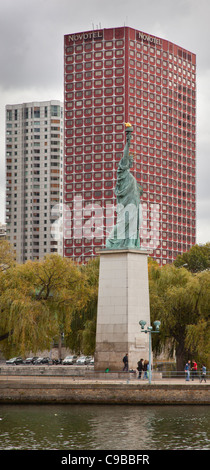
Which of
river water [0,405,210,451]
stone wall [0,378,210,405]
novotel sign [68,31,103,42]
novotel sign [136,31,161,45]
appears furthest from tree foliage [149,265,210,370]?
novotel sign [136,31,161,45]

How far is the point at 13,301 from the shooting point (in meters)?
63.1

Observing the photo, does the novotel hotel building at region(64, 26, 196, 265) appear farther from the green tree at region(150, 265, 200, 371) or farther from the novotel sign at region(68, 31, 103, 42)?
the green tree at region(150, 265, 200, 371)

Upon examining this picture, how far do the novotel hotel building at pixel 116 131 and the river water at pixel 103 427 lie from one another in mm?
115698

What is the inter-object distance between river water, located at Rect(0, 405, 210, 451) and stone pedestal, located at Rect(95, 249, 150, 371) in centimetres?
816

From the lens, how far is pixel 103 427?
44.6 m

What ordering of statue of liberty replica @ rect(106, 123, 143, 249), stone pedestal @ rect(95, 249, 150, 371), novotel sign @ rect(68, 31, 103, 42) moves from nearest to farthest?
stone pedestal @ rect(95, 249, 150, 371) → statue of liberty replica @ rect(106, 123, 143, 249) → novotel sign @ rect(68, 31, 103, 42)

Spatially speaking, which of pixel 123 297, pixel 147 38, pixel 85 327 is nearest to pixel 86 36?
pixel 147 38

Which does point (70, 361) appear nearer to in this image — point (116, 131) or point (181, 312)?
point (181, 312)

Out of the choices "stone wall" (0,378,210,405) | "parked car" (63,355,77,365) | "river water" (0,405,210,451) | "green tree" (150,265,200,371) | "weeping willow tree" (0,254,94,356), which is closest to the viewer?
"river water" (0,405,210,451)

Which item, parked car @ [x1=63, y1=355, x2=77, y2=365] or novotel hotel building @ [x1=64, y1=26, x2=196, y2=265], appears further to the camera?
novotel hotel building @ [x1=64, y1=26, x2=196, y2=265]

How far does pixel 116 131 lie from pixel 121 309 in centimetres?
10999

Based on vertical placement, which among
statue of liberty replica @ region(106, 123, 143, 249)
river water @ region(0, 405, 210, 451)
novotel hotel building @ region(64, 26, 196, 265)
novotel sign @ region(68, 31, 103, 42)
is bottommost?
river water @ region(0, 405, 210, 451)

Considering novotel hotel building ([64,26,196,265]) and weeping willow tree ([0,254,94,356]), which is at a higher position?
novotel hotel building ([64,26,196,265])

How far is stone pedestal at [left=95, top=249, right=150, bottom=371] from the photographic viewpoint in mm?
61844
